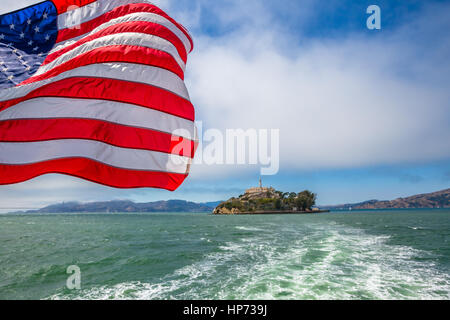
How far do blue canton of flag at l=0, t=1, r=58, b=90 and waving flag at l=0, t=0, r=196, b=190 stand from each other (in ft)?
0.05

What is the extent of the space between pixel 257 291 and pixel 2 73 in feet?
30.6

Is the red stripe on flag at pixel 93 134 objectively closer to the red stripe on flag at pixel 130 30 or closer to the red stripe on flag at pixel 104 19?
the red stripe on flag at pixel 130 30

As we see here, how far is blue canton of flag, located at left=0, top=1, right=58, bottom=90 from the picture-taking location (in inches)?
169

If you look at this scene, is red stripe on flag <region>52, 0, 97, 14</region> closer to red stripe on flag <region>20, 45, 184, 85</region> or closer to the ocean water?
red stripe on flag <region>20, 45, 184, 85</region>

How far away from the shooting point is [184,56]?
4.70 metres

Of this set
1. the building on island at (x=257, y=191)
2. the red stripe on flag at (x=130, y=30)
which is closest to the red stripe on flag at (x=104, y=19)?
the red stripe on flag at (x=130, y=30)

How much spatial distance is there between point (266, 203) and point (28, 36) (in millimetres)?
142879

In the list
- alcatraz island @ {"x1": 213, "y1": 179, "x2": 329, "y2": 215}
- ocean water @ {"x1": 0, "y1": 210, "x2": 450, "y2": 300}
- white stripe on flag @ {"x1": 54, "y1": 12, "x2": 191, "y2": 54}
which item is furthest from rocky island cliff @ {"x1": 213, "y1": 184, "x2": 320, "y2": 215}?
white stripe on flag @ {"x1": 54, "y1": 12, "x2": 191, "y2": 54}

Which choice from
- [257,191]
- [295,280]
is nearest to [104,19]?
[295,280]

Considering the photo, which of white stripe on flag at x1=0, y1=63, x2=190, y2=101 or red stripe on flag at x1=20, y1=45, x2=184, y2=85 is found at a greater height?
red stripe on flag at x1=20, y1=45, x2=184, y2=85

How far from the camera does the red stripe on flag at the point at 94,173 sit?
→ 3.26m
